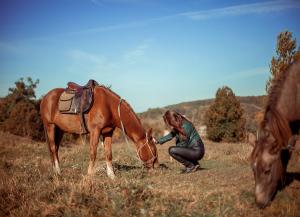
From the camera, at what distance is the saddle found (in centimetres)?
856

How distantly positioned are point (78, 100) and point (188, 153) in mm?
3422

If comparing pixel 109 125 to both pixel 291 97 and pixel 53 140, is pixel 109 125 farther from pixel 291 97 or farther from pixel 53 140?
pixel 291 97

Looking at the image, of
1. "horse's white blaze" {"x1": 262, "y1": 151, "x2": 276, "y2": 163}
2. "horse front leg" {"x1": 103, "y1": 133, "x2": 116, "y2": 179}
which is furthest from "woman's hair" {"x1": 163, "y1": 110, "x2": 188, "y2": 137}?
"horse's white blaze" {"x1": 262, "y1": 151, "x2": 276, "y2": 163}

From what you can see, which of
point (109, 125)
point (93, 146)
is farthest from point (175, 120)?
point (93, 146)

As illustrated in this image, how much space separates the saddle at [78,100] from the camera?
8.56 meters

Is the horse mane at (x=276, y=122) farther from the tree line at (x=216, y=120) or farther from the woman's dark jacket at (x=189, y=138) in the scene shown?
the tree line at (x=216, y=120)

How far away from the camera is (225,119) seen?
26438 mm

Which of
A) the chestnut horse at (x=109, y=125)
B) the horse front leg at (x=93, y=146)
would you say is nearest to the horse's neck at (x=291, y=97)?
the chestnut horse at (x=109, y=125)

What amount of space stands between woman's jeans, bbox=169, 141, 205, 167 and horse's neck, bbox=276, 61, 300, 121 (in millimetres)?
3200

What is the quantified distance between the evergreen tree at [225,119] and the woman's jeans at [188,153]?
18.0 metres

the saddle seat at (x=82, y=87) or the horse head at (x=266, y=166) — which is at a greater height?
the saddle seat at (x=82, y=87)

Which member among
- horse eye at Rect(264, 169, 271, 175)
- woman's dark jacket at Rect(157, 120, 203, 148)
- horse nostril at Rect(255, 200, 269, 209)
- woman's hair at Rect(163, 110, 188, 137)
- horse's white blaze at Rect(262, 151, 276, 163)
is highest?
woman's hair at Rect(163, 110, 188, 137)

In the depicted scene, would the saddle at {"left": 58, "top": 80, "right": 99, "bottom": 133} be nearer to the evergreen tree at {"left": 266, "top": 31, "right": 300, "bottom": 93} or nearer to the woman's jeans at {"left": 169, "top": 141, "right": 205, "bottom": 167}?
the woman's jeans at {"left": 169, "top": 141, "right": 205, "bottom": 167}

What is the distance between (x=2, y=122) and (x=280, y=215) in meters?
30.4
